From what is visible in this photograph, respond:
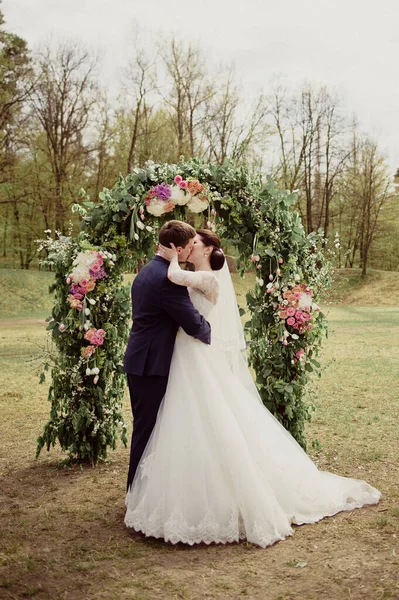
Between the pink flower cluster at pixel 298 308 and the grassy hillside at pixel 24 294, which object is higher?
the pink flower cluster at pixel 298 308

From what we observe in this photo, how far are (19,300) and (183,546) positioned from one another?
77.5 ft

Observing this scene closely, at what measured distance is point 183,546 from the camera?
4.31 metres

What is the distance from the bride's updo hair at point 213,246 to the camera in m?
5.05

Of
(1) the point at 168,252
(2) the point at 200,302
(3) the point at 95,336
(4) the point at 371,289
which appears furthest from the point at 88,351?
(4) the point at 371,289

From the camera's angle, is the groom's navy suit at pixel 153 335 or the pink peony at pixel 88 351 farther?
the pink peony at pixel 88 351

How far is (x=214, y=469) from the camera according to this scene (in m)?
4.42

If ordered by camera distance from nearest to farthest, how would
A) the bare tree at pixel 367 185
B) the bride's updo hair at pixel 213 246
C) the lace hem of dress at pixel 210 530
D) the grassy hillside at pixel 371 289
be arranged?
the lace hem of dress at pixel 210 530 < the bride's updo hair at pixel 213 246 < the grassy hillside at pixel 371 289 < the bare tree at pixel 367 185

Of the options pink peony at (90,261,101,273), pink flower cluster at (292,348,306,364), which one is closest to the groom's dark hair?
pink peony at (90,261,101,273)

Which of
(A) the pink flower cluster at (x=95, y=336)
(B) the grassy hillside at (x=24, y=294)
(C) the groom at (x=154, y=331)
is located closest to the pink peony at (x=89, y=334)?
(A) the pink flower cluster at (x=95, y=336)

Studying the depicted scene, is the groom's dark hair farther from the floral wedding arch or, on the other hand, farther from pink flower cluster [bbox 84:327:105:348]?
pink flower cluster [bbox 84:327:105:348]

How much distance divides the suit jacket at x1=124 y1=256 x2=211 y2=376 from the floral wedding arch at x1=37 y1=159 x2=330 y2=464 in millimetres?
1173

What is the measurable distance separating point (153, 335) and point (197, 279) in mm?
557

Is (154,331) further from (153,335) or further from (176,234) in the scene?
(176,234)

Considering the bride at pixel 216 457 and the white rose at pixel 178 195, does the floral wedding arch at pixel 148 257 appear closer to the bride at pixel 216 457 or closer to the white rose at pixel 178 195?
the white rose at pixel 178 195
